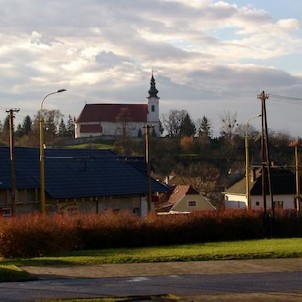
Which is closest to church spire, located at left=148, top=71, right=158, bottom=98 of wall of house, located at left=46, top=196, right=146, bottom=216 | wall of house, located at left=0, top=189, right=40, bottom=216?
wall of house, located at left=46, top=196, right=146, bottom=216

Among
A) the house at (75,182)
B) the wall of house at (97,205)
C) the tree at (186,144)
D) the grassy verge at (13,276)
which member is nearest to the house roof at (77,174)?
the house at (75,182)

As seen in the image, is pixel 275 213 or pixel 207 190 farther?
pixel 207 190

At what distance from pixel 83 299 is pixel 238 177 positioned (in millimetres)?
78828

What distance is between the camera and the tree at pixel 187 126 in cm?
13450

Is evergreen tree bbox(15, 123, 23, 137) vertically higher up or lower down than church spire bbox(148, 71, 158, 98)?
lower down

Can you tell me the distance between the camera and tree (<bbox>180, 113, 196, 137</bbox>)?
441 feet

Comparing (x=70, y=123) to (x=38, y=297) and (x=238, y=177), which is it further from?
(x=38, y=297)

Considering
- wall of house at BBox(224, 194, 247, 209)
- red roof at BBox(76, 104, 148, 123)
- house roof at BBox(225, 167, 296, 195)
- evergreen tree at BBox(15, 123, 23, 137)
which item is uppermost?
red roof at BBox(76, 104, 148, 123)

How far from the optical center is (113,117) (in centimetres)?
15325

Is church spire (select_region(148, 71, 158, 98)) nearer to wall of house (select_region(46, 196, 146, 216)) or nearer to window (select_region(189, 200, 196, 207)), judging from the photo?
window (select_region(189, 200, 196, 207))

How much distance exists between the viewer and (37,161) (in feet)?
179

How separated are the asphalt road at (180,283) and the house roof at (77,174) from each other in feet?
87.2

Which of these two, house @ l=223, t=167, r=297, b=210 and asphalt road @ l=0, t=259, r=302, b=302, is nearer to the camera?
asphalt road @ l=0, t=259, r=302, b=302

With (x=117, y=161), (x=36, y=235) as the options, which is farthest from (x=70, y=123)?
(x=36, y=235)
